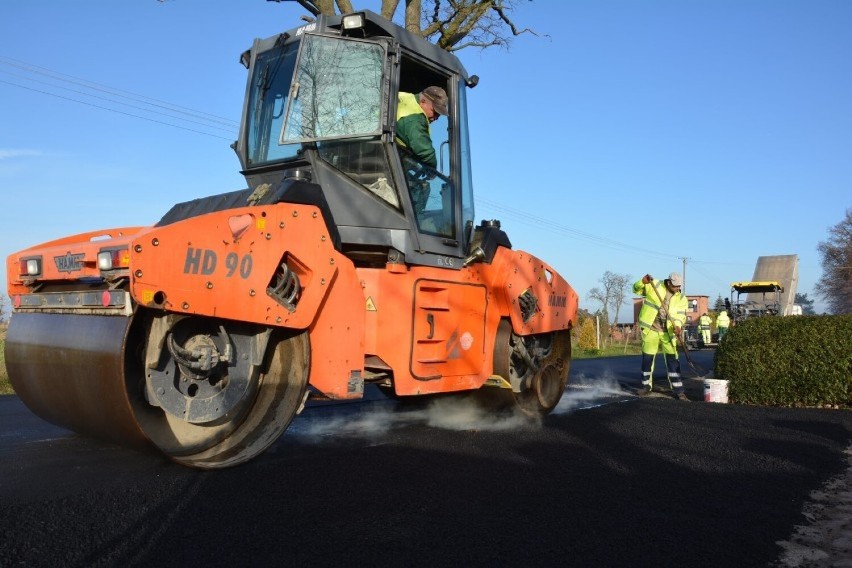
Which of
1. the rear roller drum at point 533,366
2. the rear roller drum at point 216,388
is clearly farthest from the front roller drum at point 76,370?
the rear roller drum at point 533,366

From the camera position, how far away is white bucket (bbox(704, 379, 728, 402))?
8.68 meters

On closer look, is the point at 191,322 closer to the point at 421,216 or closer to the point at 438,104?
the point at 421,216

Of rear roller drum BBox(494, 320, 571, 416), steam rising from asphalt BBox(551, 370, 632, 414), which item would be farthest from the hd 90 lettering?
steam rising from asphalt BBox(551, 370, 632, 414)

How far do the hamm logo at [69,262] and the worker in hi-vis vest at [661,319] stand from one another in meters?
7.76

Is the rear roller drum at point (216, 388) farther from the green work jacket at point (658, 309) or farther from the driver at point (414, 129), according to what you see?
the green work jacket at point (658, 309)

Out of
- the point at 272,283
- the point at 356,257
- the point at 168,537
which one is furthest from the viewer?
the point at 356,257

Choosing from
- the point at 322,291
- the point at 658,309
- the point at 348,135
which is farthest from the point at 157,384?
the point at 658,309

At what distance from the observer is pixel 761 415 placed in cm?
722

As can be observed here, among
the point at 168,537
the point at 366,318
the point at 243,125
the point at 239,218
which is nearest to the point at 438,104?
the point at 243,125

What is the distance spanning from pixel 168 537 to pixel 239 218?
1.61 meters

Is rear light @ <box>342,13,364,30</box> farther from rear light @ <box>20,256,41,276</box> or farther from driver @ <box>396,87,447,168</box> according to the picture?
rear light @ <box>20,256,41,276</box>

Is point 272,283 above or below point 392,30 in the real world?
below

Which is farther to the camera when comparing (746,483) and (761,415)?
(761,415)

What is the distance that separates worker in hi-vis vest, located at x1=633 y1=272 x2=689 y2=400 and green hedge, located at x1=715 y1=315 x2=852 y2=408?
1.09 meters
